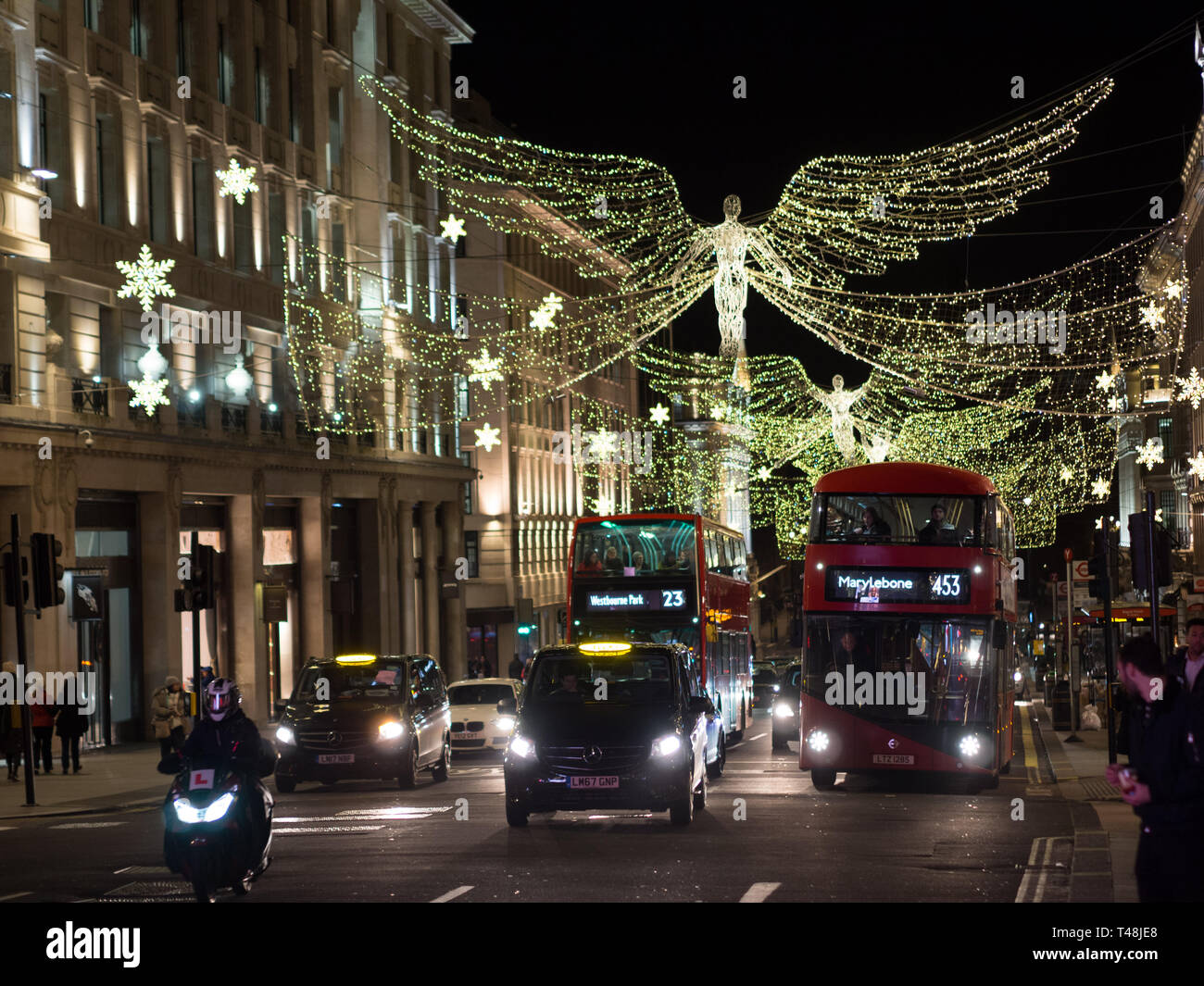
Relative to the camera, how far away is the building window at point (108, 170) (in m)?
34.5

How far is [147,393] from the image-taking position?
3384 centimetres

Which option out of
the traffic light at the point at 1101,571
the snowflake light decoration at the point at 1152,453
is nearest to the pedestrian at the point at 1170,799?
the traffic light at the point at 1101,571

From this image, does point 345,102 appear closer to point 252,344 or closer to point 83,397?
point 252,344

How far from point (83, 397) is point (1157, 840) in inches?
1080

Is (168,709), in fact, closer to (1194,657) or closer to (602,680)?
(602,680)

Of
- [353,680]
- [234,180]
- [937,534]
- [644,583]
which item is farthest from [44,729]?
[234,180]

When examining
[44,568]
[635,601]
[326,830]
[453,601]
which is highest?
[44,568]

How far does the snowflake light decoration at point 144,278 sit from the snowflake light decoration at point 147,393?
1406mm

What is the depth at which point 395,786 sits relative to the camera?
2556cm

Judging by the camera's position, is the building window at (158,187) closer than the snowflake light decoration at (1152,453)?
Yes

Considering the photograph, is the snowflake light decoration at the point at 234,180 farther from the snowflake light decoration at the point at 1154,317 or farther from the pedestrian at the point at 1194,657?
the snowflake light decoration at the point at 1154,317

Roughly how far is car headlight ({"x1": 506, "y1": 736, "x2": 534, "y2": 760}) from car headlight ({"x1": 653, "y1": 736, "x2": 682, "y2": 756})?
1179mm

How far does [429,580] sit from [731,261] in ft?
64.6

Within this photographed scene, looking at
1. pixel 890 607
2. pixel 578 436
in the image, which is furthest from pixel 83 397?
pixel 578 436
